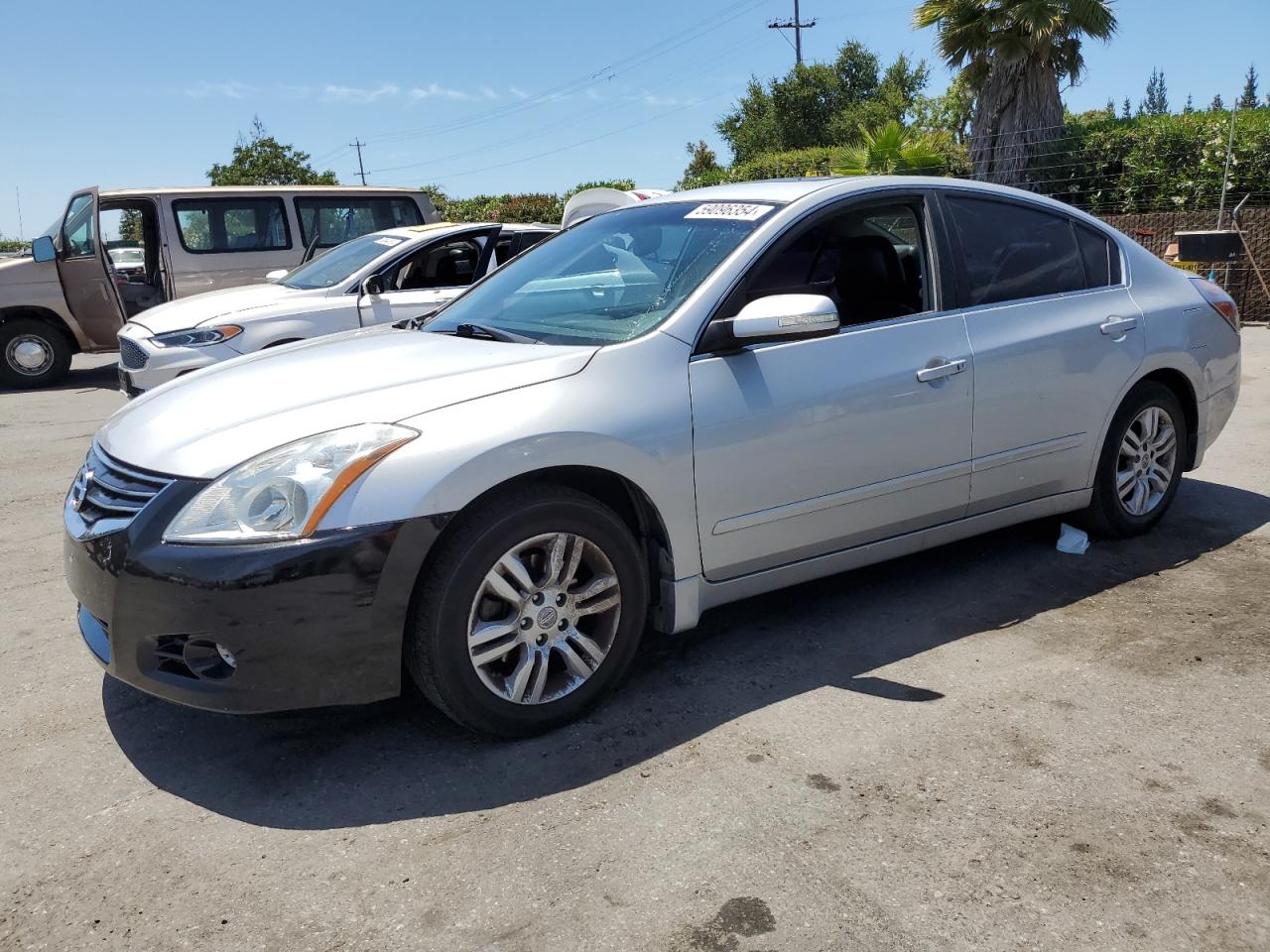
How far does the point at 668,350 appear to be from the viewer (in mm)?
3344

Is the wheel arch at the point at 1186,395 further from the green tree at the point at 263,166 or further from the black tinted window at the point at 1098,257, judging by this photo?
the green tree at the point at 263,166

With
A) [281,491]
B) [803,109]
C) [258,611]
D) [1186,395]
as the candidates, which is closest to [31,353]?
[281,491]

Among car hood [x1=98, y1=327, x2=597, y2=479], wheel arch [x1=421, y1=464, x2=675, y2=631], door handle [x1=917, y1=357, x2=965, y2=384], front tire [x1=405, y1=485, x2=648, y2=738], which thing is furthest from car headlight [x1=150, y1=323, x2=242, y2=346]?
door handle [x1=917, y1=357, x2=965, y2=384]

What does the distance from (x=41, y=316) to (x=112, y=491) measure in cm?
1051

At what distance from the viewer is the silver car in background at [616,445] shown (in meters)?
2.80

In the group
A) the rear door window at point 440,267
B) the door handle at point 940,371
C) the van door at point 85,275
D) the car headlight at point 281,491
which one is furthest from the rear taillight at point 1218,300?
the van door at point 85,275

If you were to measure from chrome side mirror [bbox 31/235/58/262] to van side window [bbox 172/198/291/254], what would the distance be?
1.47 meters

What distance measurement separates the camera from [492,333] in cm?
373

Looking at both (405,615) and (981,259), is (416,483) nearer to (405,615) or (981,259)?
(405,615)

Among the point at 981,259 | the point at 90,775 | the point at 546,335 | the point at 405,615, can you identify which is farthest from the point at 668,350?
the point at 90,775

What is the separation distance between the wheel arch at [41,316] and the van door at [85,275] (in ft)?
0.62

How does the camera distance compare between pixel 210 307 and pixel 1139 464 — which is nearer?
pixel 1139 464

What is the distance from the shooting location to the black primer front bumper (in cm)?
271

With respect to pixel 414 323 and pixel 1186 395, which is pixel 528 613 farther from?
pixel 1186 395
